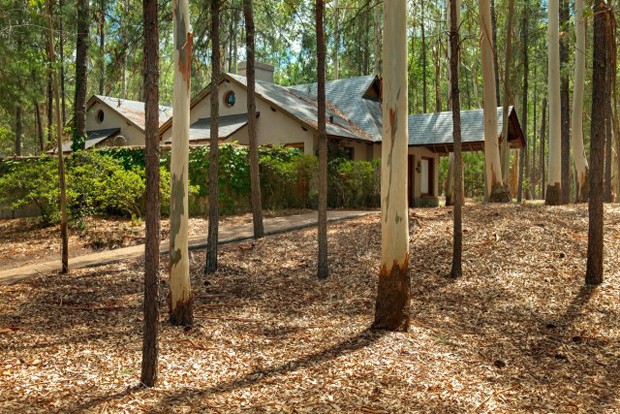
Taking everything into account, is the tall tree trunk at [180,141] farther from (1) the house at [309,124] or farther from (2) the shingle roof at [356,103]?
(2) the shingle roof at [356,103]

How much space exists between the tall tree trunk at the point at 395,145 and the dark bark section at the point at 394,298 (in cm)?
1

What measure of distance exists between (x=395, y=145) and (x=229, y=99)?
679 inches

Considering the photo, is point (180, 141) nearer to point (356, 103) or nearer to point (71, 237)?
point (71, 237)

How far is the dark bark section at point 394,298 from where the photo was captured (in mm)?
6152

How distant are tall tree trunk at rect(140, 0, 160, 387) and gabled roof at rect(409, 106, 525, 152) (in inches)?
635

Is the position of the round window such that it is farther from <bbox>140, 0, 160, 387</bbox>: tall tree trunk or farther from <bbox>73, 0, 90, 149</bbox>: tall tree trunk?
<bbox>140, 0, 160, 387</bbox>: tall tree trunk

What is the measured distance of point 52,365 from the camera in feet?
16.5

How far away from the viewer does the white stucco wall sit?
2488 cm

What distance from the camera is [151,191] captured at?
4406mm

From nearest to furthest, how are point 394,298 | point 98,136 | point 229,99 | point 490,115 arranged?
1. point 394,298
2. point 490,115
3. point 229,99
4. point 98,136

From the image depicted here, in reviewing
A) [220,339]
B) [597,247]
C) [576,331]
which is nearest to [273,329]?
[220,339]

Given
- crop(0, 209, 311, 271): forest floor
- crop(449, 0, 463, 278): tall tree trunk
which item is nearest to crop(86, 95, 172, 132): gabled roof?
crop(0, 209, 311, 271): forest floor

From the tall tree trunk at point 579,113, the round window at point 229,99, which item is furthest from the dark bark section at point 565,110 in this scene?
the round window at point 229,99

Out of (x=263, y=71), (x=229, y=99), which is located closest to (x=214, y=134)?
(x=229, y=99)
